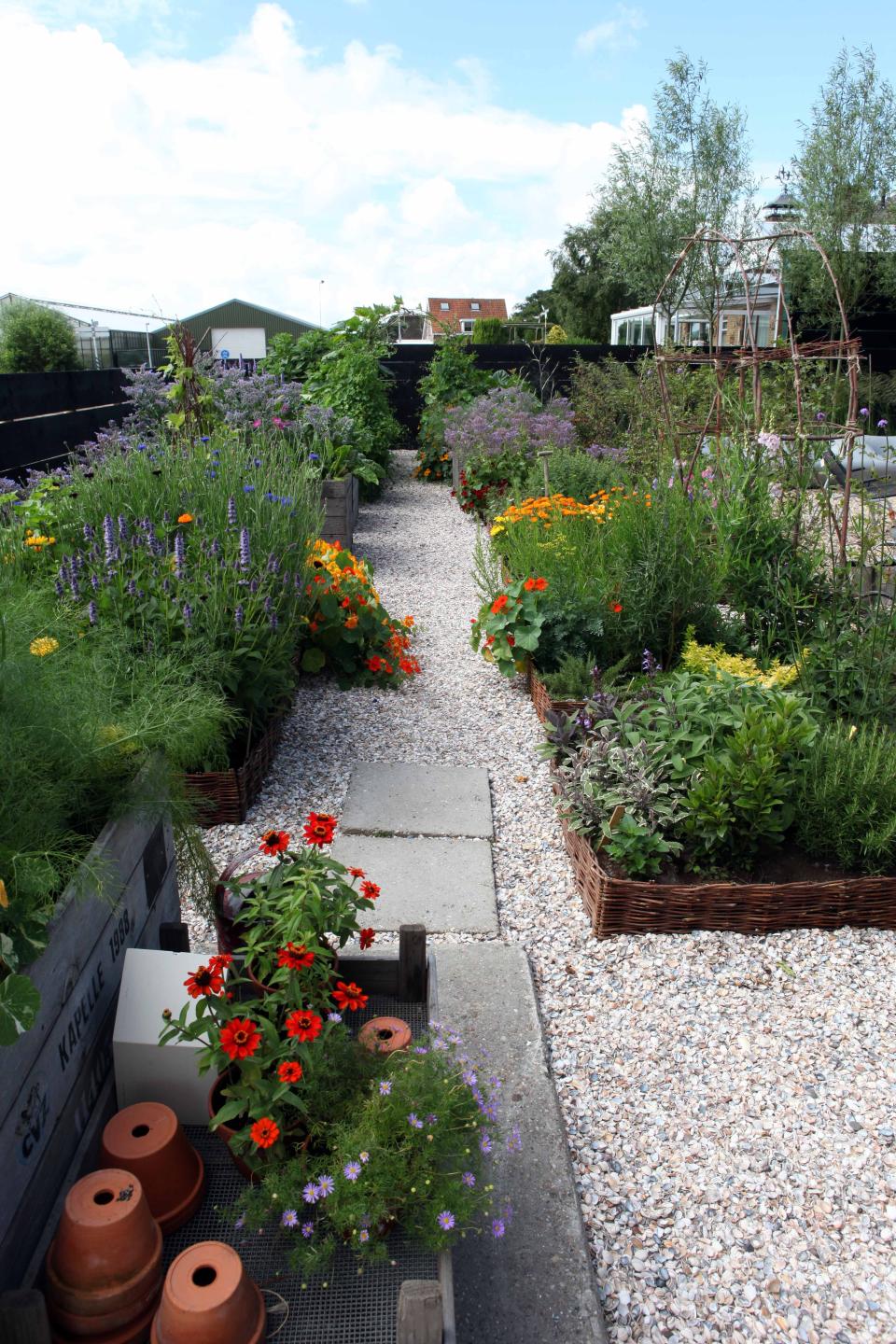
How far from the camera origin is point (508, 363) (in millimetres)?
13469

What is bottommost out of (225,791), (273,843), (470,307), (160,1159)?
(225,791)

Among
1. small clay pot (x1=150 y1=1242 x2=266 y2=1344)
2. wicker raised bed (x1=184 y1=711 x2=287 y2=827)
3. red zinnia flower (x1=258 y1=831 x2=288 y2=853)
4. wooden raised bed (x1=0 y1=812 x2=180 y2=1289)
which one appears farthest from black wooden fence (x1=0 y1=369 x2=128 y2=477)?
small clay pot (x1=150 y1=1242 x2=266 y2=1344)

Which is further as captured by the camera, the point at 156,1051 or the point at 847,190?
the point at 847,190

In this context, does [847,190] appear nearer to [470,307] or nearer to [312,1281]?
[312,1281]

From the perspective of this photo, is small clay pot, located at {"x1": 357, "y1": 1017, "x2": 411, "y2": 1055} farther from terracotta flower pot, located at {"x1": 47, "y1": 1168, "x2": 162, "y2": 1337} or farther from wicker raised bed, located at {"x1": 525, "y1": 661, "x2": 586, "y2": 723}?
wicker raised bed, located at {"x1": 525, "y1": 661, "x2": 586, "y2": 723}

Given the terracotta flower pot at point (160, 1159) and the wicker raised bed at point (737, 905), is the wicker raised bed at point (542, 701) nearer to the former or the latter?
the wicker raised bed at point (737, 905)

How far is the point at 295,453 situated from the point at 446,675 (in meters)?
1.37

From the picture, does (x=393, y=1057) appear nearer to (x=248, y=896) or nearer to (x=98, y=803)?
(x=248, y=896)

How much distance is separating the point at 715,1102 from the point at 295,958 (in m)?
1.08

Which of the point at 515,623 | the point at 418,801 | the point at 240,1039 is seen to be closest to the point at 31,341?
the point at 515,623

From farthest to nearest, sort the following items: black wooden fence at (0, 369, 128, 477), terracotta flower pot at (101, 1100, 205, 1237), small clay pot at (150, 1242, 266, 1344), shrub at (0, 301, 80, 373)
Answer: shrub at (0, 301, 80, 373) → black wooden fence at (0, 369, 128, 477) → terracotta flower pot at (101, 1100, 205, 1237) → small clay pot at (150, 1242, 266, 1344)

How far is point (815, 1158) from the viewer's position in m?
1.95

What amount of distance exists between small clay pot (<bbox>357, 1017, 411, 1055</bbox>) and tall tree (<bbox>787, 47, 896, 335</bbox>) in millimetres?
16071

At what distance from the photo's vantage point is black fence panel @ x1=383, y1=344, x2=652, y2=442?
512 inches
